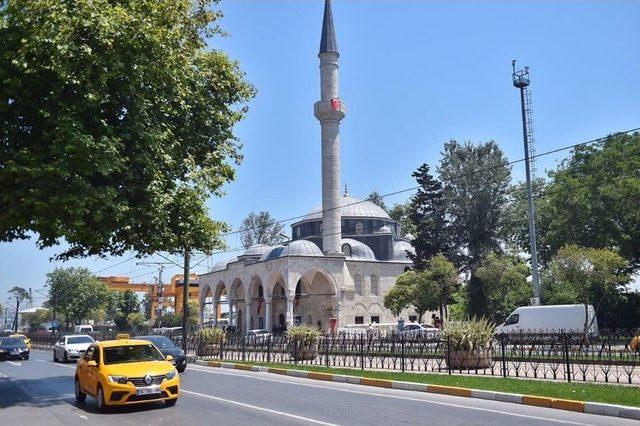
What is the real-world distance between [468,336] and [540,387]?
4.28 meters

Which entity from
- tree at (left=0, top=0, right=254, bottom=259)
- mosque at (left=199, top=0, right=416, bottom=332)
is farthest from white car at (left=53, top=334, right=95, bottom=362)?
mosque at (left=199, top=0, right=416, bottom=332)

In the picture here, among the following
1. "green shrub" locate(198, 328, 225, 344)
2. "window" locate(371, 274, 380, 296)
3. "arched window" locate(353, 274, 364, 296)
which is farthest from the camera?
"window" locate(371, 274, 380, 296)

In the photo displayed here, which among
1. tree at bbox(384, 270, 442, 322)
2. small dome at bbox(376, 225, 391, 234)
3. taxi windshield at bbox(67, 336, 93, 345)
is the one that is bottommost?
taxi windshield at bbox(67, 336, 93, 345)

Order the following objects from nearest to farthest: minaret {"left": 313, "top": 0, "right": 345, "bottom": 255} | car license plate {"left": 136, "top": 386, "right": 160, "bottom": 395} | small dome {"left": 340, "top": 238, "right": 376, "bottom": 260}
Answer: car license plate {"left": 136, "top": 386, "right": 160, "bottom": 395}
minaret {"left": 313, "top": 0, "right": 345, "bottom": 255}
small dome {"left": 340, "top": 238, "right": 376, "bottom": 260}

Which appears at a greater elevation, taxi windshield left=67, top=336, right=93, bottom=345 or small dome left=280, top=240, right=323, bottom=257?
small dome left=280, top=240, right=323, bottom=257

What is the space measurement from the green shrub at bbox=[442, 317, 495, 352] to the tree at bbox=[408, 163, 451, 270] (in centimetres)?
3289

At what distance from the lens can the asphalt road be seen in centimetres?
921

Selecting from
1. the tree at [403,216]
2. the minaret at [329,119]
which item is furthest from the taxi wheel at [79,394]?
the tree at [403,216]

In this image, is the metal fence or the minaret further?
the minaret

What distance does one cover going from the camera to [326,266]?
2035 inches

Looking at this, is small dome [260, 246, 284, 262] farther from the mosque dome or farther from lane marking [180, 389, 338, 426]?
lane marking [180, 389, 338, 426]

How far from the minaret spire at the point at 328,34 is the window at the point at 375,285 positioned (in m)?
21.8

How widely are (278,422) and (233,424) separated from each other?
67 centimetres

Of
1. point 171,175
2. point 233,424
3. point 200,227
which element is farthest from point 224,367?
point 233,424
